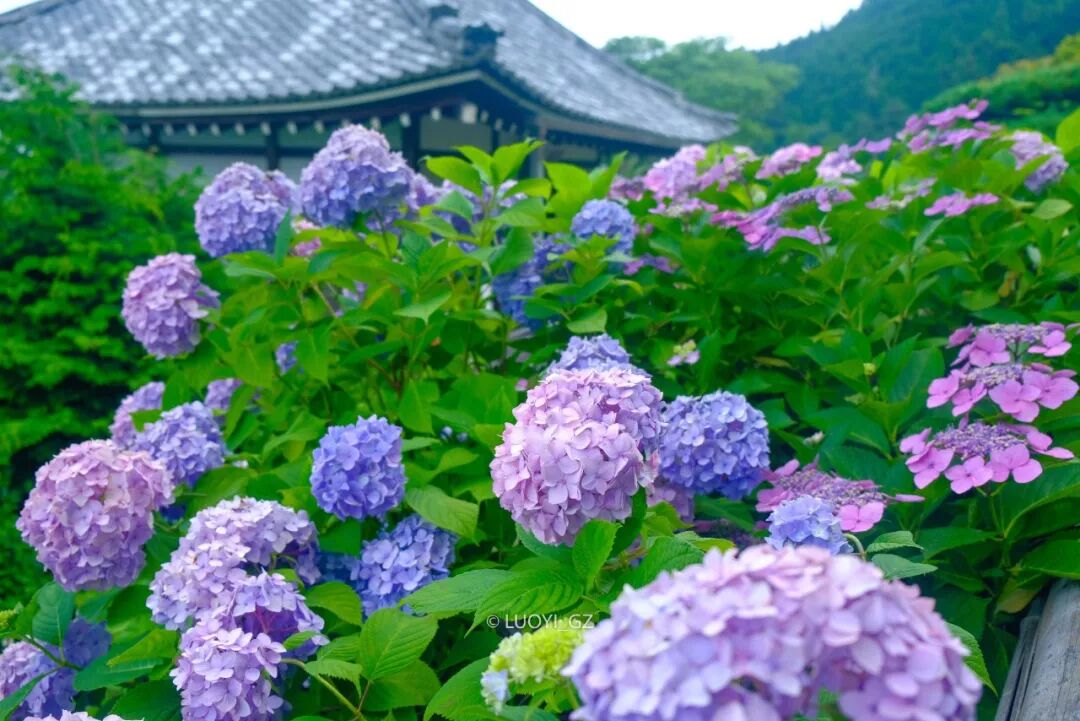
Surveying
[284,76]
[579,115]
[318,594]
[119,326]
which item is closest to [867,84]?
[579,115]

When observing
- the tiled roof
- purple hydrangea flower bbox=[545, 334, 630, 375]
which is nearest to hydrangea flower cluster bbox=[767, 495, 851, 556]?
purple hydrangea flower bbox=[545, 334, 630, 375]

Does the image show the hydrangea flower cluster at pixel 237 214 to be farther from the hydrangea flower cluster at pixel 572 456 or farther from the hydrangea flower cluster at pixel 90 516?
the hydrangea flower cluster at pixel 572 456

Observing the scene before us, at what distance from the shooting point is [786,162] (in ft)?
8.18

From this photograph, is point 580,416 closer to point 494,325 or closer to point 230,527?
point 230,527

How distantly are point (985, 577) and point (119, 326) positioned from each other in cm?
420

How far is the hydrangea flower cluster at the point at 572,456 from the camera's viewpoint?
889 mm

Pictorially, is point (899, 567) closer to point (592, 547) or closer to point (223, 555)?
point (592, 547)

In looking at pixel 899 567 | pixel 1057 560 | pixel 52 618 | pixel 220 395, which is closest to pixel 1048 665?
pixel 1057 560

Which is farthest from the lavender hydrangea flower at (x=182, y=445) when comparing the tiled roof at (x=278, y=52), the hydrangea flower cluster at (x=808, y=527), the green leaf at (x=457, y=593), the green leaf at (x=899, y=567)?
the tiled roof at (x=278, y=52)

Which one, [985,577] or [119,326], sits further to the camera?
[119,326]

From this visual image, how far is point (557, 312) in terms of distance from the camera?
1.76 metres

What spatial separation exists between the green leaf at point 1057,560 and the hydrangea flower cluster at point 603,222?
0.97 metres

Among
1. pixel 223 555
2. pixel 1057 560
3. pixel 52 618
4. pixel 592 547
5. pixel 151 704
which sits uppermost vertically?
pixel 592 547

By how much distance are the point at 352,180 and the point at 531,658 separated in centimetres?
131
